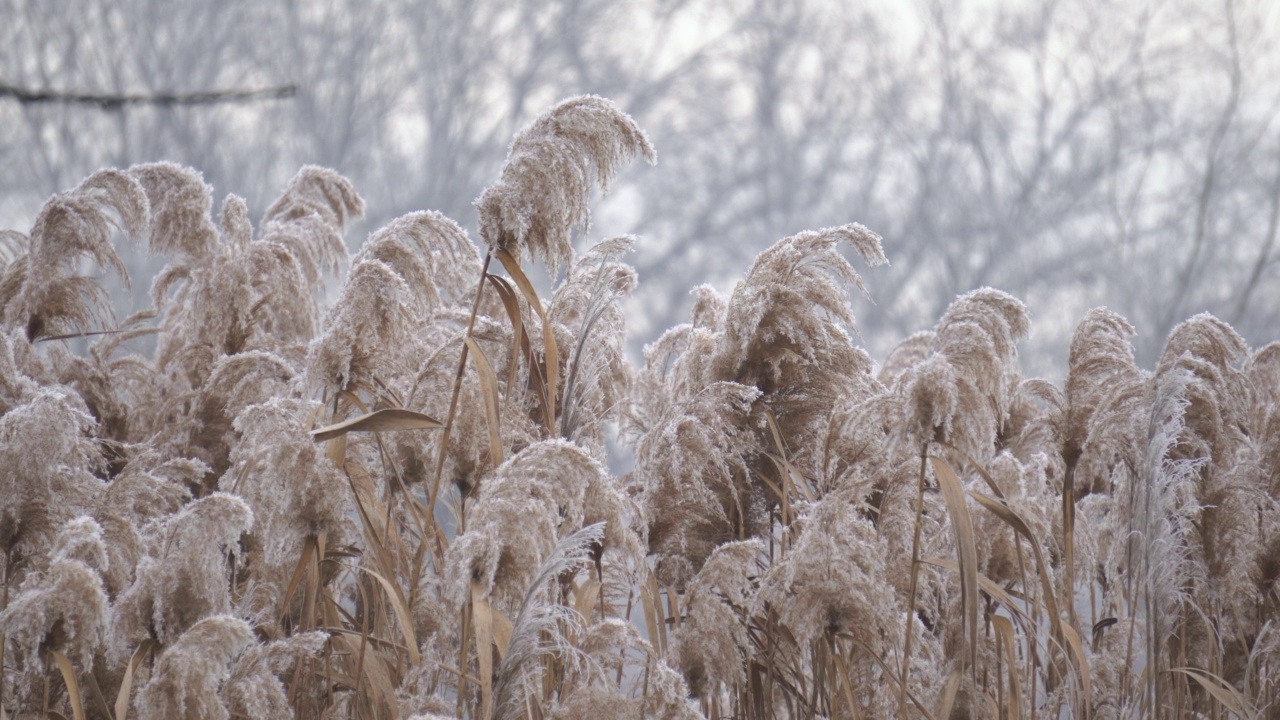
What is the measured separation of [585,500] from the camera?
4.47 feet

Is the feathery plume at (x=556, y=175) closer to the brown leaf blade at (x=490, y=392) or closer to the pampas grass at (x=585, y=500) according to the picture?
the pampas grass at (x=585, y=500)

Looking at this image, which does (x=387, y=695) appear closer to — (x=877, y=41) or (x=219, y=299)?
(x=219, y=299)

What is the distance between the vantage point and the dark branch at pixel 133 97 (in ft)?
4.46

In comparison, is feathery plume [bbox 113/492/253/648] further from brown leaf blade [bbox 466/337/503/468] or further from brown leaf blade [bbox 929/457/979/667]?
brown leaf blade [bbox 929/457/979/667]

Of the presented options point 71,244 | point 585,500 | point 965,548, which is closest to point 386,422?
point 585,500

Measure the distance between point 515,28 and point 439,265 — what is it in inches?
411

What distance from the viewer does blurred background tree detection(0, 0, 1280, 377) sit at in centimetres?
1022

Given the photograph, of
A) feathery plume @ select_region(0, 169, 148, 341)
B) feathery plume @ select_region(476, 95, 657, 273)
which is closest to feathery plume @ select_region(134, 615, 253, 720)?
feathery plume @ select_region(476, 95, 657, 273)

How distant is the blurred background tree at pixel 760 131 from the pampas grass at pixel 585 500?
8481 millimetres

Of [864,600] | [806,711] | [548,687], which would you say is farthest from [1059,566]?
[548,687]

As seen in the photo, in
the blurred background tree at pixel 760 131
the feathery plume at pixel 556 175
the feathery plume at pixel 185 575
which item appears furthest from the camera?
the blurred background tree at pixel 760 131

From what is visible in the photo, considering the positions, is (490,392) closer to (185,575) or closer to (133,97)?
(185,575)

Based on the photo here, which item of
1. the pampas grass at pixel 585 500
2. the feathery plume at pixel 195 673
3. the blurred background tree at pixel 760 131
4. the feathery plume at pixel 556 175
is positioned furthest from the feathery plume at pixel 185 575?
the blurred background tree at pixel 760 131

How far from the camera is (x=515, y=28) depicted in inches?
466
